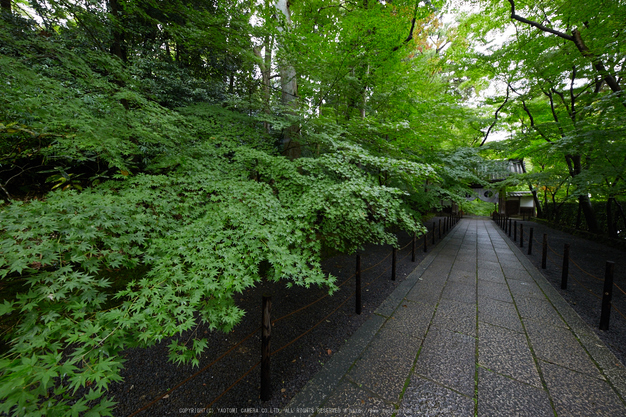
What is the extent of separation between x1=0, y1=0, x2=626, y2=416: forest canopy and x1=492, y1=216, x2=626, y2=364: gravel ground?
82.1 inches

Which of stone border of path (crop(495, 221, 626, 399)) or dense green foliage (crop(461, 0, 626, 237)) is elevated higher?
dense green foliage (crop(461, 0, 626, 237))

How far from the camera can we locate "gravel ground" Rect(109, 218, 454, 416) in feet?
6.38

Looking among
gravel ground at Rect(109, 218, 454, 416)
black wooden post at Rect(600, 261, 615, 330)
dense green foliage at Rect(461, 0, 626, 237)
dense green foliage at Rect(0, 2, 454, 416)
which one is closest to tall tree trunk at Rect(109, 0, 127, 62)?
dense green foliage at Rect(0, 2, 454, 416)

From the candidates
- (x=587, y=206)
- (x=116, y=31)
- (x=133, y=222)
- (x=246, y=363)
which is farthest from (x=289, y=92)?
(x=587, y=206)

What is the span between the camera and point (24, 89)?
2.93m

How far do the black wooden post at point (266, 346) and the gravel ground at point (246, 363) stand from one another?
0.11 m

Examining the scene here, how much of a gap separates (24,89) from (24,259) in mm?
3071

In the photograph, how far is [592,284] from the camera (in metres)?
4.38

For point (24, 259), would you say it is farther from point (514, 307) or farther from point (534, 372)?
point (514, 307)

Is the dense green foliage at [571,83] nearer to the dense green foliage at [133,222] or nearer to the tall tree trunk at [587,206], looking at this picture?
the tall tree trunk at [587,206]

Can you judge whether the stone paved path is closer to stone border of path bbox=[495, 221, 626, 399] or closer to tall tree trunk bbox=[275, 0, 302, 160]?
stone border of path bbox=[495, 221, 626, 399]

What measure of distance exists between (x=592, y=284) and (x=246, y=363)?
6.90m

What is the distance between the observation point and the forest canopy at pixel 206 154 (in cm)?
165

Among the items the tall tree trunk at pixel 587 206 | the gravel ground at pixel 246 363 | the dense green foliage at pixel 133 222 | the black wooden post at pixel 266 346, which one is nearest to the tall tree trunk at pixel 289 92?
the dense green foliage at pixel 133 222
